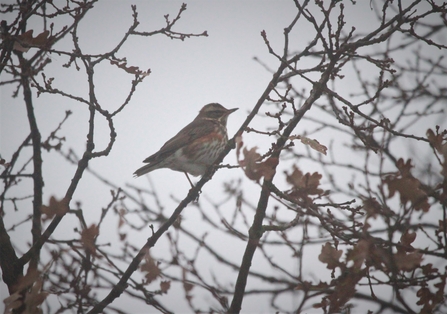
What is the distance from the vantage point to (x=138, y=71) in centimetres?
438

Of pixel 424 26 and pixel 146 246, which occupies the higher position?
pixel 424 26

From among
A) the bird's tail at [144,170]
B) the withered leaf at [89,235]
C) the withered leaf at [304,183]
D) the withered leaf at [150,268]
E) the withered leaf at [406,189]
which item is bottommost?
the withered leaf at [89,235]

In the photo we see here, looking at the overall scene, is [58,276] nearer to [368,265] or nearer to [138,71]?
[138,71]

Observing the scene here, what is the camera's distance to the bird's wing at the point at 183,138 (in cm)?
794

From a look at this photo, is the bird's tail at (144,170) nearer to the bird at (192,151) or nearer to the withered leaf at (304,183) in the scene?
the bird at (192,151)

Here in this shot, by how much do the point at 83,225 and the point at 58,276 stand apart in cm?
152

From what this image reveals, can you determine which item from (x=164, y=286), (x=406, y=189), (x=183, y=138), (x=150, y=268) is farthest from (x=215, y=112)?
(x=406, y=189)

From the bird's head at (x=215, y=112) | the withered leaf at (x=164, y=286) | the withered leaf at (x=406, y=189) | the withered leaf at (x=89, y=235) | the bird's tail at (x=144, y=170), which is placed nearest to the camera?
the withered leaf at (x=406, y=189)

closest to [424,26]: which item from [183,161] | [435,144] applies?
[183,161]

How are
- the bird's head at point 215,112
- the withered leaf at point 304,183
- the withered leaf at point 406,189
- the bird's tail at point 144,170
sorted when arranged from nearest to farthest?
the withered leaf at point 406,189, the withered leaf at point 304,183, the bird's tail at point 144,170, the bird's head at point 215,112

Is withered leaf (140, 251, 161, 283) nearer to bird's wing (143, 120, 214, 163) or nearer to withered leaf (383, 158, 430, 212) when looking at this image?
withered leaf (383, 158, 430, 212)

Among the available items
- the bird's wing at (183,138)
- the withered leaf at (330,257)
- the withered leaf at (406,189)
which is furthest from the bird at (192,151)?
the withered leaf at (406,189)

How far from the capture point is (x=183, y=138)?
28.2ft

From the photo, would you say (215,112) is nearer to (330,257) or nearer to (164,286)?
(164,286)
